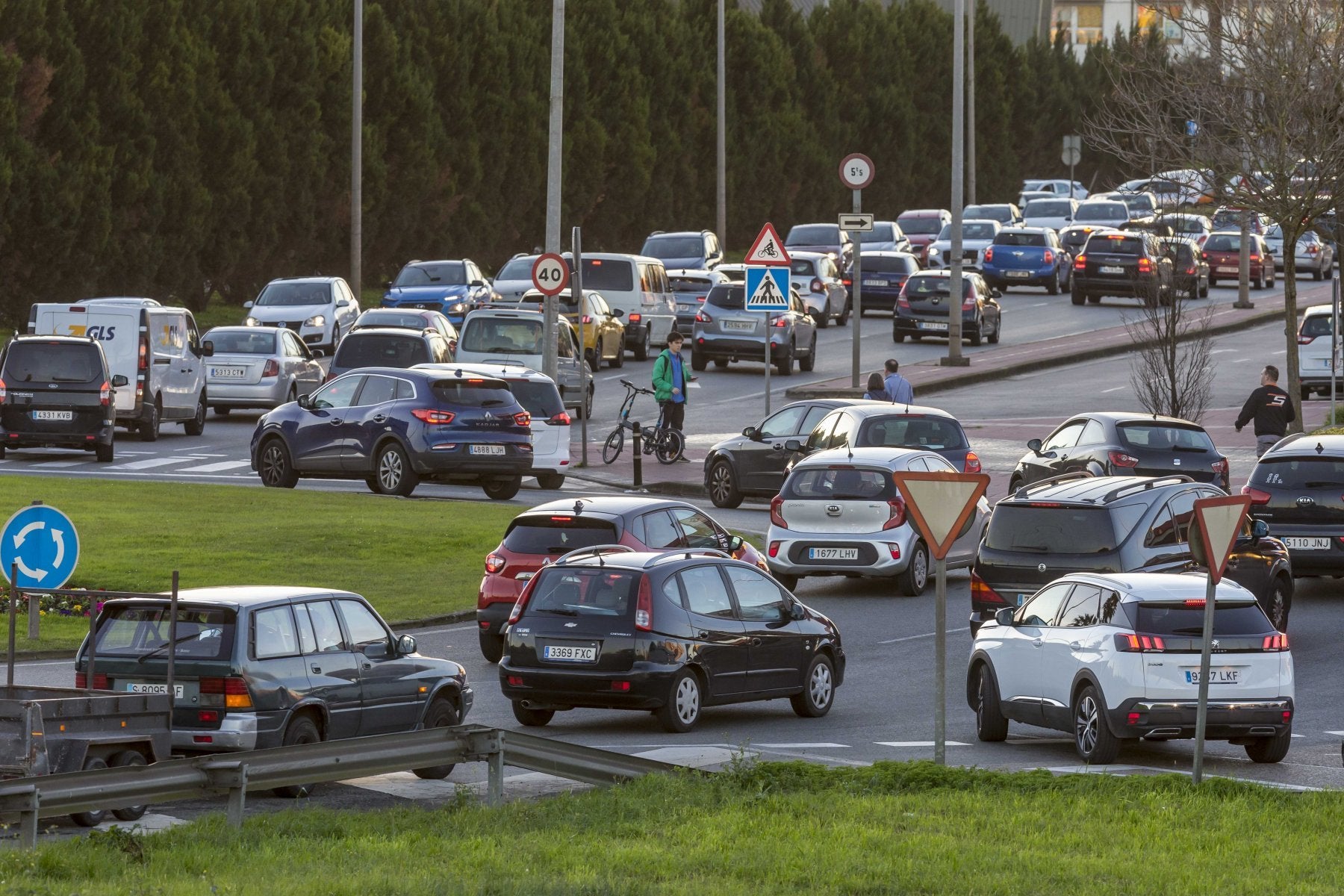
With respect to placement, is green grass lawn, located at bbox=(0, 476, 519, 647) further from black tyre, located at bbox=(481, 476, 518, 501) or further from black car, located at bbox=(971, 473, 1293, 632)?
black car, located at bbox=(971, 473, 1293, 632)

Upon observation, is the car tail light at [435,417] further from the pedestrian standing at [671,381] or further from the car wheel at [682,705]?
the car wheel at [682,705]

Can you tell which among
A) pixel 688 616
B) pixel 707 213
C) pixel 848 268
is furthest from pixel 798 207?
pixel 688 616

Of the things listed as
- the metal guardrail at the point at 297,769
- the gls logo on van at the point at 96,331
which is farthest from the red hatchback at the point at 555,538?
the gls logo on van at the point at 96,331

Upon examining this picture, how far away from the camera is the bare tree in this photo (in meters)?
35.2

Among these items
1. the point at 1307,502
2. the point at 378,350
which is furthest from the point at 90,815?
the point at 378,350

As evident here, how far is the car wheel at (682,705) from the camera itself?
16.6 m

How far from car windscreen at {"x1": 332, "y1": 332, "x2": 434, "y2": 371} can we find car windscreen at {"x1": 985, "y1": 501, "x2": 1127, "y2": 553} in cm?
1836

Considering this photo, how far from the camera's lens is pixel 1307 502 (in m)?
24.0

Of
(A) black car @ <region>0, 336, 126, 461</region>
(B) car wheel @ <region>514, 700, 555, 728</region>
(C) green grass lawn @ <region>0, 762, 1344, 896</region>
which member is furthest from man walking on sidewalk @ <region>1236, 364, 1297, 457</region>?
(C) green grass lawn @ <region>0, 762, 1344, 896</region>

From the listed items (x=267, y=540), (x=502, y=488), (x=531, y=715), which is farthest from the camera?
(x=502, y=488)

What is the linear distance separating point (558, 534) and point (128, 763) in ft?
23.7

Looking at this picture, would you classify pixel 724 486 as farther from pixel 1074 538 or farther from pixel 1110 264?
pixel 1110 264

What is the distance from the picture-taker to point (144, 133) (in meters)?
50.8

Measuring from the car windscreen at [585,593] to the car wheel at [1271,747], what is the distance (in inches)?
171
